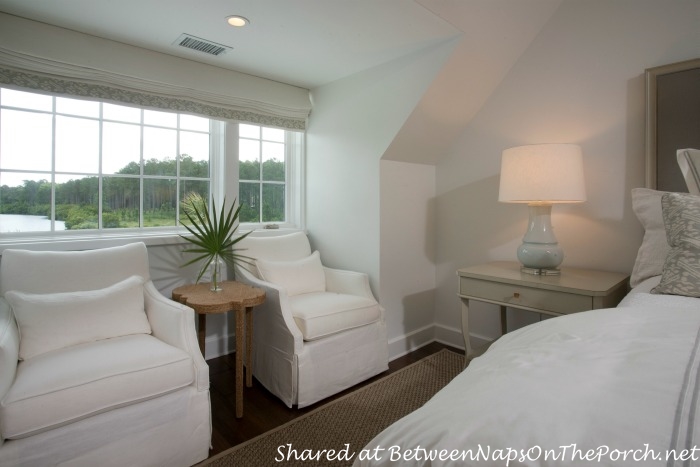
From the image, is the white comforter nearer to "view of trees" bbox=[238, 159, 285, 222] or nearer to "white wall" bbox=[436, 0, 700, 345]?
"white wall" bbox=[436, 0, 700, 345]

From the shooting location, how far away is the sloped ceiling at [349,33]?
6.57ft

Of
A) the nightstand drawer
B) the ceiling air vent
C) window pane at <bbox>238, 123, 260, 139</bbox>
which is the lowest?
the nightstand drawer

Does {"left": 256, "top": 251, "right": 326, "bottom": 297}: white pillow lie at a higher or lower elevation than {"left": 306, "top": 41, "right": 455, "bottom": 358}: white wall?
lower

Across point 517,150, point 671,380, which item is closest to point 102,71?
point 517,150

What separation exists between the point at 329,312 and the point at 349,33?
1627 mm

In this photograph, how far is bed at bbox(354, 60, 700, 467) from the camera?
1.59ft

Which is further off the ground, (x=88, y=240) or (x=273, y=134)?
(x=273, y=134)

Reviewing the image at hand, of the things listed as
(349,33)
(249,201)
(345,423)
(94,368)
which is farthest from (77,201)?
(345,423)

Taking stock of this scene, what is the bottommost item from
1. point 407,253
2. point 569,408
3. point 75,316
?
point 75,316

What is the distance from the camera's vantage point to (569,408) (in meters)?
0.55

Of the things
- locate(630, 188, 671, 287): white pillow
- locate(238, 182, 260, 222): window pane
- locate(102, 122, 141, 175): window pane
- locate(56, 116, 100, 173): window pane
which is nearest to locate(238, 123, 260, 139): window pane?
locate(238, 182, 260, 222): window pane

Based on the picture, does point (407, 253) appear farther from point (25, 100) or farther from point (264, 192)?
point (25, 100)

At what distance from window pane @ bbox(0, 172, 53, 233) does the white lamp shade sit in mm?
2723

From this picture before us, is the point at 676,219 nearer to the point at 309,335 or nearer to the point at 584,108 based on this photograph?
the point at 584,108
